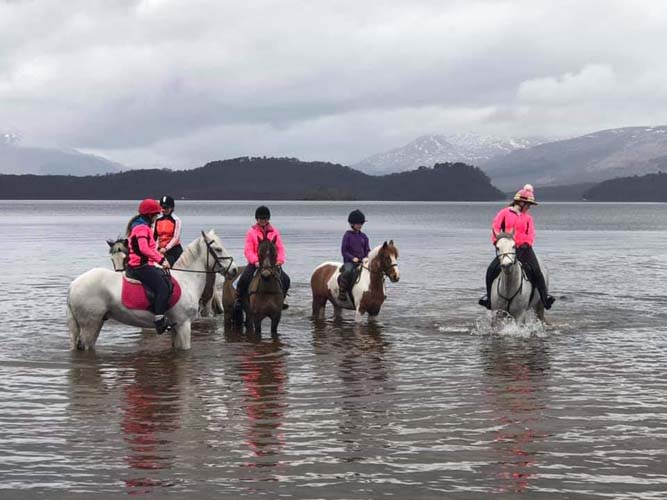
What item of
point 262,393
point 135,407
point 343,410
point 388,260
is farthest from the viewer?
point 388,260

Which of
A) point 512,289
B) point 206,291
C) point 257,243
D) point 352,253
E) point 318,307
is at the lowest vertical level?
point 318,307

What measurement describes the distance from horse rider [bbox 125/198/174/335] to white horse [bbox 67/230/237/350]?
283mm

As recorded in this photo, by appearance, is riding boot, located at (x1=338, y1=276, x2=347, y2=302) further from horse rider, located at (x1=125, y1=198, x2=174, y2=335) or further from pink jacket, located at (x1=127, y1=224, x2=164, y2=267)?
pink jacket, located at (x1=127, y1=224, x2=164, y2=267)

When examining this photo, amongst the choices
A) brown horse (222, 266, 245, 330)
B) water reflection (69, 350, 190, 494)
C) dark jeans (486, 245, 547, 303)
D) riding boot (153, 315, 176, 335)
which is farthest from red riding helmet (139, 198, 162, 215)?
dark jeans (486, 245, 547, 303)

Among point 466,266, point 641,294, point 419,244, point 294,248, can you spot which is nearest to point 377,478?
point 641,294

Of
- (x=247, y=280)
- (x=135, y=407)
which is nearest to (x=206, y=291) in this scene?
(x=247, y=280)

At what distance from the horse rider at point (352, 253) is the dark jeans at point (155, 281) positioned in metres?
5.30

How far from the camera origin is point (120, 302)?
14.3 m

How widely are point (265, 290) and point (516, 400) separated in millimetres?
6391

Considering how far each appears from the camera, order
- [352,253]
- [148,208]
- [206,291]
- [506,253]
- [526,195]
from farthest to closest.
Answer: [206,291], [352,253], [526,195], [506,253], [148,208]

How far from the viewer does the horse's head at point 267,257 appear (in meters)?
16.6

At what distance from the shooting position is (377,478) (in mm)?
8453

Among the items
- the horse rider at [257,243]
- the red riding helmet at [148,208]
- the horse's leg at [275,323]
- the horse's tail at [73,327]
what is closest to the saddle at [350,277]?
the horse rider at [257,243]

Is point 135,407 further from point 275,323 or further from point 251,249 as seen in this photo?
point 275,323
